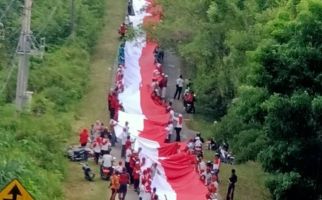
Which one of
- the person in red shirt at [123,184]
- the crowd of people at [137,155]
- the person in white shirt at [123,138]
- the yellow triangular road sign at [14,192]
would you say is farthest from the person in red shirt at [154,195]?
the yellow triangular road sign at [14,192]

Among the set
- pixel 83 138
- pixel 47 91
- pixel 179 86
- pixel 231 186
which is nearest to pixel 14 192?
pixel 231 186

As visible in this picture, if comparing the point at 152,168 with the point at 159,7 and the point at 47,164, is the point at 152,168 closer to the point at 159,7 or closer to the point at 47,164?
the point at 47,164

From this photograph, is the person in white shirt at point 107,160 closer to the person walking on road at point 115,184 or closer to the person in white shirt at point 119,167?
the person in white shirt at point 119,167

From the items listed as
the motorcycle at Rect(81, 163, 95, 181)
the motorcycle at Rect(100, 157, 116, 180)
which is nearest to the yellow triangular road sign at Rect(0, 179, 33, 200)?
the motorcycle at Rect(81, 163, 95, 181)

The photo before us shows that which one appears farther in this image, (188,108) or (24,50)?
(188,108)

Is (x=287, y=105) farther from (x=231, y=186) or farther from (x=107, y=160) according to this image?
(x=107, y=160)
